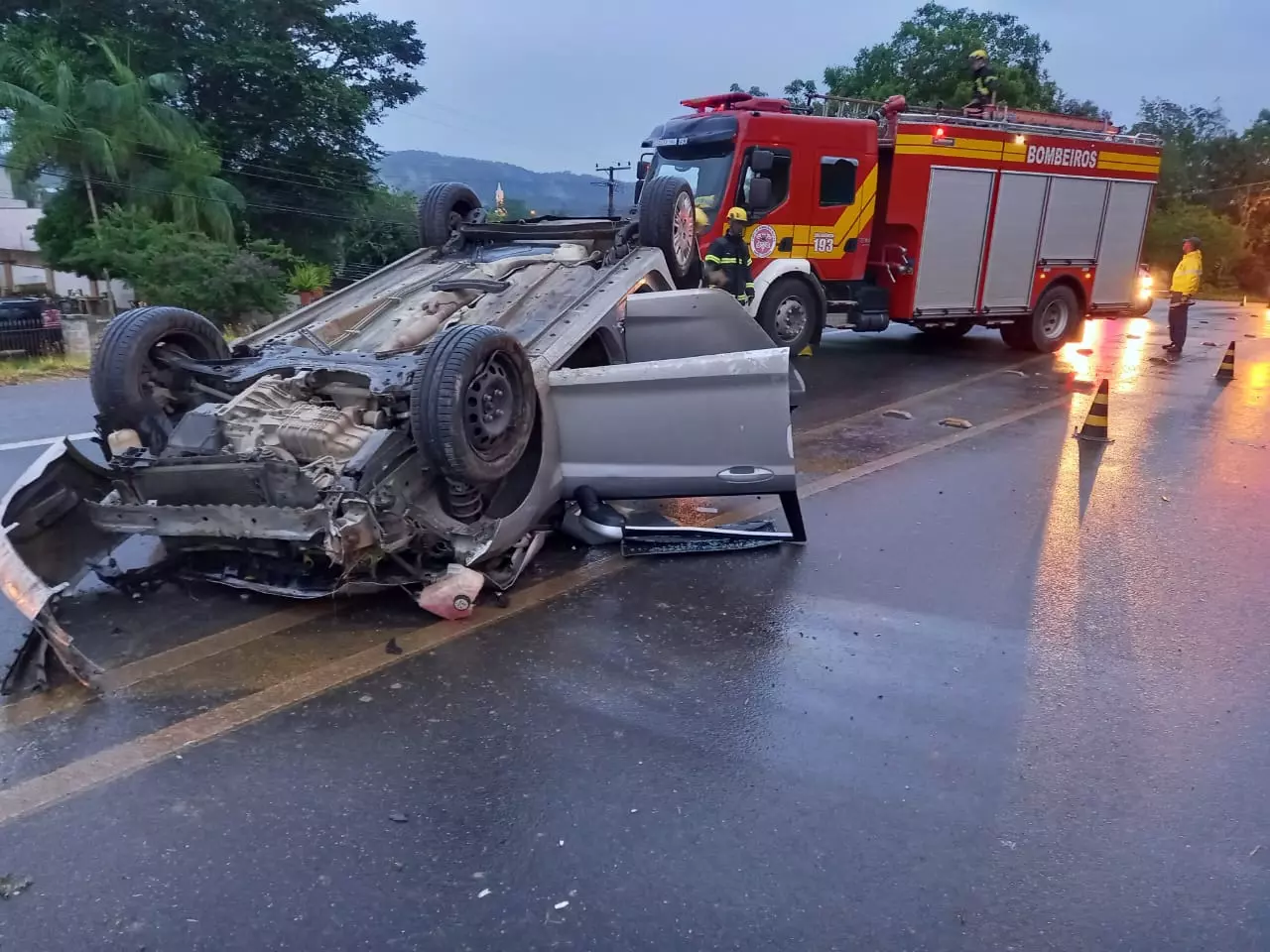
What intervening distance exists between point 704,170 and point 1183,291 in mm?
7632

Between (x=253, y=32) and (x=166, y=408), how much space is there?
96.1ft

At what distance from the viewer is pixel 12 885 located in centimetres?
251

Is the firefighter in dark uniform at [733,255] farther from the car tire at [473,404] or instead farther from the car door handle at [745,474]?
the car tire at [473,404]

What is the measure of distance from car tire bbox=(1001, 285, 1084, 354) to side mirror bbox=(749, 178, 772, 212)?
4.82m

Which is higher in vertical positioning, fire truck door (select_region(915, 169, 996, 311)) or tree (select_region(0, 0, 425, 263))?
tree (select_region(0, 0, 425, 263))

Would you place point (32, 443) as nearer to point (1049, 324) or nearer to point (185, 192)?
point (1049, 324)

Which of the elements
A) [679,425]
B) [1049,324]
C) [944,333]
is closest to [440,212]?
[679,425]

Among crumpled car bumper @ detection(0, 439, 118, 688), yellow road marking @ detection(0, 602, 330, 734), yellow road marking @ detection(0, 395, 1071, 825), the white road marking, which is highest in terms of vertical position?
crumpled car bumper @ detection(0, 439, 118, 688)

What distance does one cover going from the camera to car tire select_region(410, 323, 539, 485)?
3.90 meters

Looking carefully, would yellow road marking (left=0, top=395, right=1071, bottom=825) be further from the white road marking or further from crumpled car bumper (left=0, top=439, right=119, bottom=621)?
the white road marking

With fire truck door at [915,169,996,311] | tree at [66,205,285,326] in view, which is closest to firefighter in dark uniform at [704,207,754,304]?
fire truck door at [915,169,996,311]

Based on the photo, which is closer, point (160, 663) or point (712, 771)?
point (712, 771)

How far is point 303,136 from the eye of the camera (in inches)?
1199

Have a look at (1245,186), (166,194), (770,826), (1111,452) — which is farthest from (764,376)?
(1245,186)
